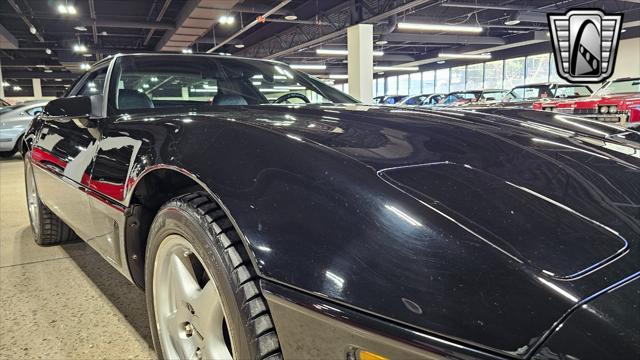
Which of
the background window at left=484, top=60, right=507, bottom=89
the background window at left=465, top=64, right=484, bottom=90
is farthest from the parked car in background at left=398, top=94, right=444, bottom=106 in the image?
the background window at left=465, top=64, right=484, bottom=90

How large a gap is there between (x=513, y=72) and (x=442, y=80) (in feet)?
17.0

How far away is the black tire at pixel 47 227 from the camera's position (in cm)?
293

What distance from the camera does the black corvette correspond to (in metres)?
0.62

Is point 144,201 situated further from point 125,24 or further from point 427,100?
point 427,100

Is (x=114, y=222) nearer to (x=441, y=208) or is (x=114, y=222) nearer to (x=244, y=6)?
(x=441, y=208)

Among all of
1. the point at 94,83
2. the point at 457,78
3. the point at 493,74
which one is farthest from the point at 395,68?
the point at 94,83

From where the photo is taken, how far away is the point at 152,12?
46.7 ft

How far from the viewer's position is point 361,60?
12414mm

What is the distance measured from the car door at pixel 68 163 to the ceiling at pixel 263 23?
29.1ft

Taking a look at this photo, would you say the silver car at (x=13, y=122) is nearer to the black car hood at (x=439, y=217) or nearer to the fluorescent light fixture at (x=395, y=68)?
the black car hood at (x=439, y=217)

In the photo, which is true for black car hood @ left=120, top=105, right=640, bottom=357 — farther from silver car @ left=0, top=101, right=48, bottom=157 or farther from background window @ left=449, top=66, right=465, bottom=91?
background window @ left=449, top=66, right=465, bottom=91

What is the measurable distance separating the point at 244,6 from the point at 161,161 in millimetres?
12663

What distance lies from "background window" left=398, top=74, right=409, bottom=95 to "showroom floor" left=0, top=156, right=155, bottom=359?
2921 centimetres

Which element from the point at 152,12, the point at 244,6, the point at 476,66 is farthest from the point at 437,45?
the point at 152,12
